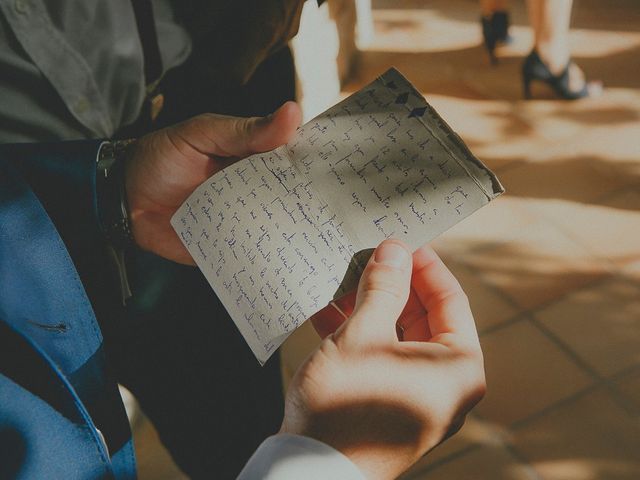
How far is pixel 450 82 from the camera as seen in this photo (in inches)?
104

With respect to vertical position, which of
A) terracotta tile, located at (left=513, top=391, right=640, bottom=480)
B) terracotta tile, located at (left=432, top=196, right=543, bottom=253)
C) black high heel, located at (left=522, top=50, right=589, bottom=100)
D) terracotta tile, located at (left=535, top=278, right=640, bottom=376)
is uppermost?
black high heel, located at (left=522, top=50, right=589, bottom=100)

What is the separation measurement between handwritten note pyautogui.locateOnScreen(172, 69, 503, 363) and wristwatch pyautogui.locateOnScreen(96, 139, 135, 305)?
0.16 meters

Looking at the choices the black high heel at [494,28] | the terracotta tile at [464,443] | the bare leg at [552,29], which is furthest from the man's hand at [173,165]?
the black high heel at [494,28]

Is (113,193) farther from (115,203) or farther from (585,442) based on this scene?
(585,442)

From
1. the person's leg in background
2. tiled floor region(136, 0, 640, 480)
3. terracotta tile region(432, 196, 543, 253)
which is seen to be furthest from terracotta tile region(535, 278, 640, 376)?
the person's leg in background

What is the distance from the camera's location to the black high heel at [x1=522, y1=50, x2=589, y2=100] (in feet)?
7.79

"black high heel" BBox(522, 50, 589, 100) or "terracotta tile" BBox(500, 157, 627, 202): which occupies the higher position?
"black high heel" BBox(522, 50, 589, 100)

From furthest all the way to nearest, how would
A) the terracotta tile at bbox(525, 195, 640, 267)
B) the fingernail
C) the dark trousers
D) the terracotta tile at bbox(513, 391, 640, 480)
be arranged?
the terracotta tile at bbox(525, 195, 640, 267) → the terracotta tile at bbox(513, 391, 640, 480) → the dark trousers → the fingernail

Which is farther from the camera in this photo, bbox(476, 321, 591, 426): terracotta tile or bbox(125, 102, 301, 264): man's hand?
bbox(476, 321, 591, 426): terracotta tile

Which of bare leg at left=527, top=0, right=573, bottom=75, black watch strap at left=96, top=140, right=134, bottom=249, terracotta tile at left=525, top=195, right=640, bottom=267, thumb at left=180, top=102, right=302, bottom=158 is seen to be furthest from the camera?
bare leg at left=527, top=0, right=573, bottom=75

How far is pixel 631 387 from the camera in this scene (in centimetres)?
153

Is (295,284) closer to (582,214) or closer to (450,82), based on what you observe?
(582,214)

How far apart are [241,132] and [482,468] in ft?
3.26

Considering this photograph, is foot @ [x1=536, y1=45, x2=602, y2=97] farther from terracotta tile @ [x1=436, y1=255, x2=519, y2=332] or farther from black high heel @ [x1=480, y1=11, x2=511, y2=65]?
terracotta tile @ [x1=436, y1=255, x2=519, y2=332]
